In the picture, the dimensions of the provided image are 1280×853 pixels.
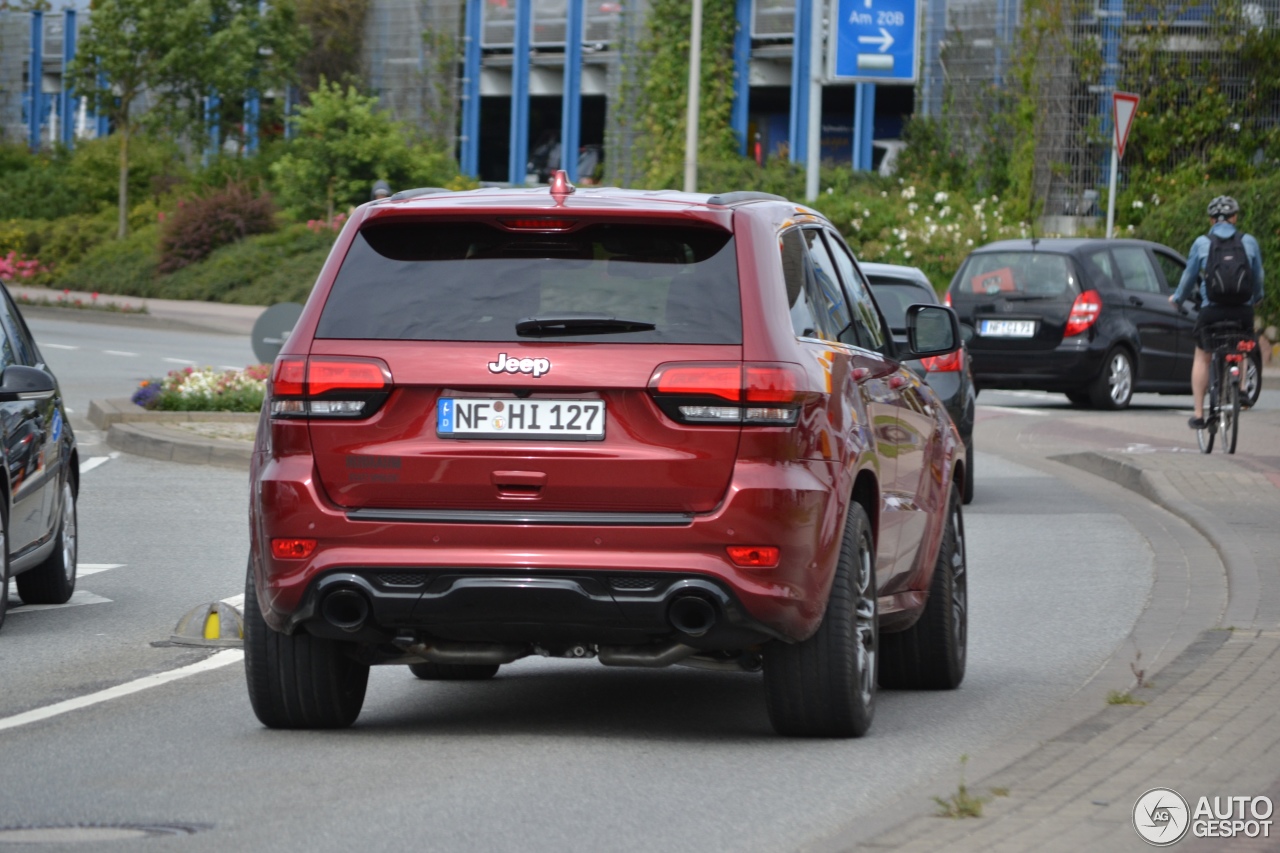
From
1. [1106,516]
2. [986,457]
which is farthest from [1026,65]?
[1106,516]

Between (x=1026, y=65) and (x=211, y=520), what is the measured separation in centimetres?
2710

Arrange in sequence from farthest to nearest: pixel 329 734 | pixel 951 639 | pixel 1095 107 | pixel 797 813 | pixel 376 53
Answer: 1. pixel 376 53
2. pixel 1095 107
3. pixel 951 639
4. pixel 329 734
5. pixel 797 813

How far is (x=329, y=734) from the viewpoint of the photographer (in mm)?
6926

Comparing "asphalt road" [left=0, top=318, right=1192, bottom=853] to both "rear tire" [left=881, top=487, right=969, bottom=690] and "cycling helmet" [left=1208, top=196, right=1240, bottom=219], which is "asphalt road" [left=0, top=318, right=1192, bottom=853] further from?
"cycling helmet" [left=1208, top=196, right=1240, bottom=219]

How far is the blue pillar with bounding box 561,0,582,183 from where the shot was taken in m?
49.9

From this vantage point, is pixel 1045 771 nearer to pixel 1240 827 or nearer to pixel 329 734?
pixel 1240 827

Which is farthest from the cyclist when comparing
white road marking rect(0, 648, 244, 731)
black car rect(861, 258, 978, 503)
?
white road marking rect(0, 648, 244, 731)

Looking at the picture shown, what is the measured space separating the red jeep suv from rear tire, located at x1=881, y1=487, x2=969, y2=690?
4.06 ft

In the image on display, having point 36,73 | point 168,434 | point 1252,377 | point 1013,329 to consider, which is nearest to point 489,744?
point 168,434

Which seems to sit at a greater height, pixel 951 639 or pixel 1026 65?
pixel 1026 65

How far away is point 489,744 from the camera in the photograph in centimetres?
673

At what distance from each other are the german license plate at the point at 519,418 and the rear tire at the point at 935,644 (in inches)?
83.5

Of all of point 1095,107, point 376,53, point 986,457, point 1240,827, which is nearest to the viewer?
point 1240,827

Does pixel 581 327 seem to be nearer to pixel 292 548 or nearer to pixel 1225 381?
pixel 292 548
